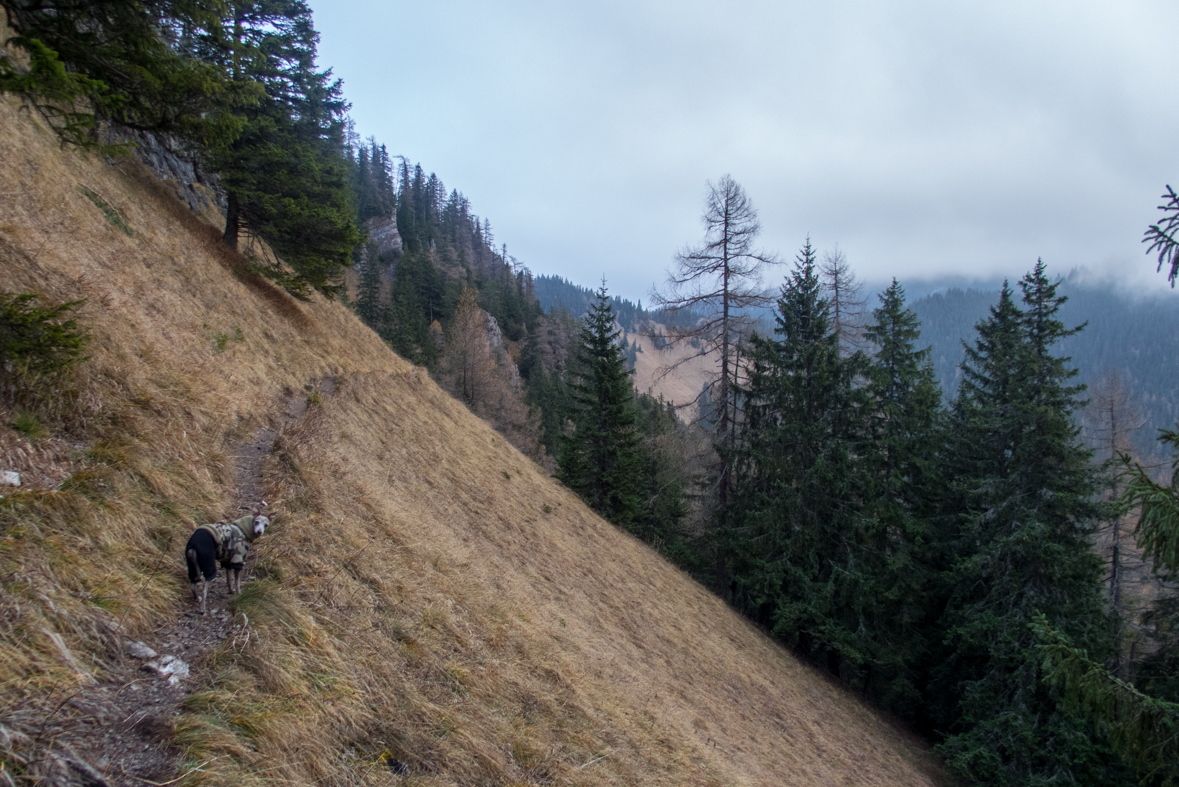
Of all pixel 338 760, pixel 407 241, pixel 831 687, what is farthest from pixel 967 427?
pixel 407 241

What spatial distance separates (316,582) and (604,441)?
54.0 feet

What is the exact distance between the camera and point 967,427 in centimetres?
1767

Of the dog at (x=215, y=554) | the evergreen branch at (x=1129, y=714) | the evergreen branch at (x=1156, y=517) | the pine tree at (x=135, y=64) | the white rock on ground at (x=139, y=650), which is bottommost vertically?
the evergreen branch at (x=1129, y=714)

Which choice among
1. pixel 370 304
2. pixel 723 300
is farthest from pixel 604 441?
pixel 370 304

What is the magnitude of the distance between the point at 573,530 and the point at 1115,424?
2768cm

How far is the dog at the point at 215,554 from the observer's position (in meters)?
4.32

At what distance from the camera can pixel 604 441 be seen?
21516mm

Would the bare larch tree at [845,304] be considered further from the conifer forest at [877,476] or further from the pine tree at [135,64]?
the pine tree at [135,64]

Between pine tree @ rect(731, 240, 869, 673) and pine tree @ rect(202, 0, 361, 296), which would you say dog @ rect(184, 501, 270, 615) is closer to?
pine tree @ rect(202, 0, 361, 296)

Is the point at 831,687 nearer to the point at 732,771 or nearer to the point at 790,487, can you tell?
the point at 790,487

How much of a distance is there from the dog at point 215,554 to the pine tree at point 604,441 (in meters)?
16.8

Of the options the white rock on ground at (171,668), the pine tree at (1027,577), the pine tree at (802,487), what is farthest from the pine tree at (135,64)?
the pine tree at (1027,577)

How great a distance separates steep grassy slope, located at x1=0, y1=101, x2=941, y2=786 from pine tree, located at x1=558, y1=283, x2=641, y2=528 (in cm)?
606

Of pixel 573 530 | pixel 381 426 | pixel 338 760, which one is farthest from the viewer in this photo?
pixel 573 530
